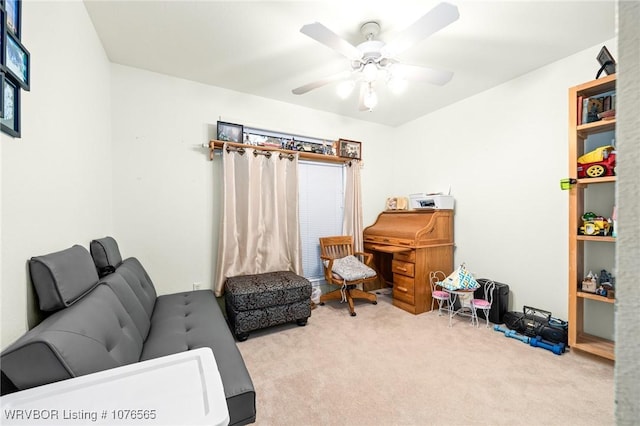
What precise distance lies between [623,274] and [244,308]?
235 centimetres

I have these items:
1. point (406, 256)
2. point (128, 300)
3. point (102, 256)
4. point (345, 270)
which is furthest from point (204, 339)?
point (406, 256)

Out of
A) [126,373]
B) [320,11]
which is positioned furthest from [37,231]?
[320,11]

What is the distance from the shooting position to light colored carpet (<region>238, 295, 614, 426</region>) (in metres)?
1.43

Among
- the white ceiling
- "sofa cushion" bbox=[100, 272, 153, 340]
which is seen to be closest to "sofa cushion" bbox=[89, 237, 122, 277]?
"sofa cushion" bbox=[100, 272, 153, 340]

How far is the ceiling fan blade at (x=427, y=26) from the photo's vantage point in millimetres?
1294

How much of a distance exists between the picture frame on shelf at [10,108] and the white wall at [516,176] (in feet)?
11.8

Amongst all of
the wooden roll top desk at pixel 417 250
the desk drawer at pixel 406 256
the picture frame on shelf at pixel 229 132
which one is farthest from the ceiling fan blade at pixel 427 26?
the desk drawer at pixel 406 256

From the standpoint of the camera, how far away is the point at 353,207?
11.7ft

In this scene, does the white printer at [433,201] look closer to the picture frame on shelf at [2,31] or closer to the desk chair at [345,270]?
the desk chair at [345,270]

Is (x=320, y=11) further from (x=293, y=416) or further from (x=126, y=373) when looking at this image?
(x=293, y=416)

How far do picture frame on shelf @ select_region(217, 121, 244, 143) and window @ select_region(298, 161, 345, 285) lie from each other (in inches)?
33.2

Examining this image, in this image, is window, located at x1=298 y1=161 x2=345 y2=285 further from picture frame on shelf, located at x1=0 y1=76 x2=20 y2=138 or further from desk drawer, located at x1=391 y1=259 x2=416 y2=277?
picture frame on shelf, located at x1=0 y1=76 x2=20 y2=138

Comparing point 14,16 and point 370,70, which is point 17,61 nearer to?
point 14,16

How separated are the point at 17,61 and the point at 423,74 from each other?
2251mm
